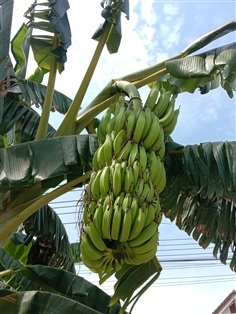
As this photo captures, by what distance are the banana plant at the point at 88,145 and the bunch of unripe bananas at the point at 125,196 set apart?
0.36 m

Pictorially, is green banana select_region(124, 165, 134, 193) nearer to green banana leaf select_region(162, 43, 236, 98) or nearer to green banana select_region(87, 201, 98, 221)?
green banana select_region(87, 201, 98, 221)

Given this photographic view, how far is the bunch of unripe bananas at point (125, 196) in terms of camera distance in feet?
6.01

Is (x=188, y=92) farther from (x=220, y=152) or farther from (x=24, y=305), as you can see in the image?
(x=24, y=305)

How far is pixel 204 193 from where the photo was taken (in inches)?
108

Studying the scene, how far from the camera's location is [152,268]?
2.78 m

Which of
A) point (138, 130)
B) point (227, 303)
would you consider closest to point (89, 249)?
point (138, 130)

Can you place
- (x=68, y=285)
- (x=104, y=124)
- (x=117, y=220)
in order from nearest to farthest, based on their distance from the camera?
(x=117, y=220) < (x=104, y=124) < (x=68, y=285)

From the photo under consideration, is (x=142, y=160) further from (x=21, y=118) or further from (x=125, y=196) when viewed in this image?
(x=21, y=118)

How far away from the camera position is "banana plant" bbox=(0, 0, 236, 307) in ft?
8.40

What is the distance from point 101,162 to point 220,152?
857mm

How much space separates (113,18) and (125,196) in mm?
1863

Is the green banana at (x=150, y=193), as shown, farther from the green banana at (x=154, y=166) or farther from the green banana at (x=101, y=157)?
the green banana at (x=101, y=157)

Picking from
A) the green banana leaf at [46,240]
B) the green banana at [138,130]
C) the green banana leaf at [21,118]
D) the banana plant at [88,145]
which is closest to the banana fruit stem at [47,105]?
the banana plant at [88,145]

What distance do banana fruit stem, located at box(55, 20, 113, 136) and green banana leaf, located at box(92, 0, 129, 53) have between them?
0.05 meters
